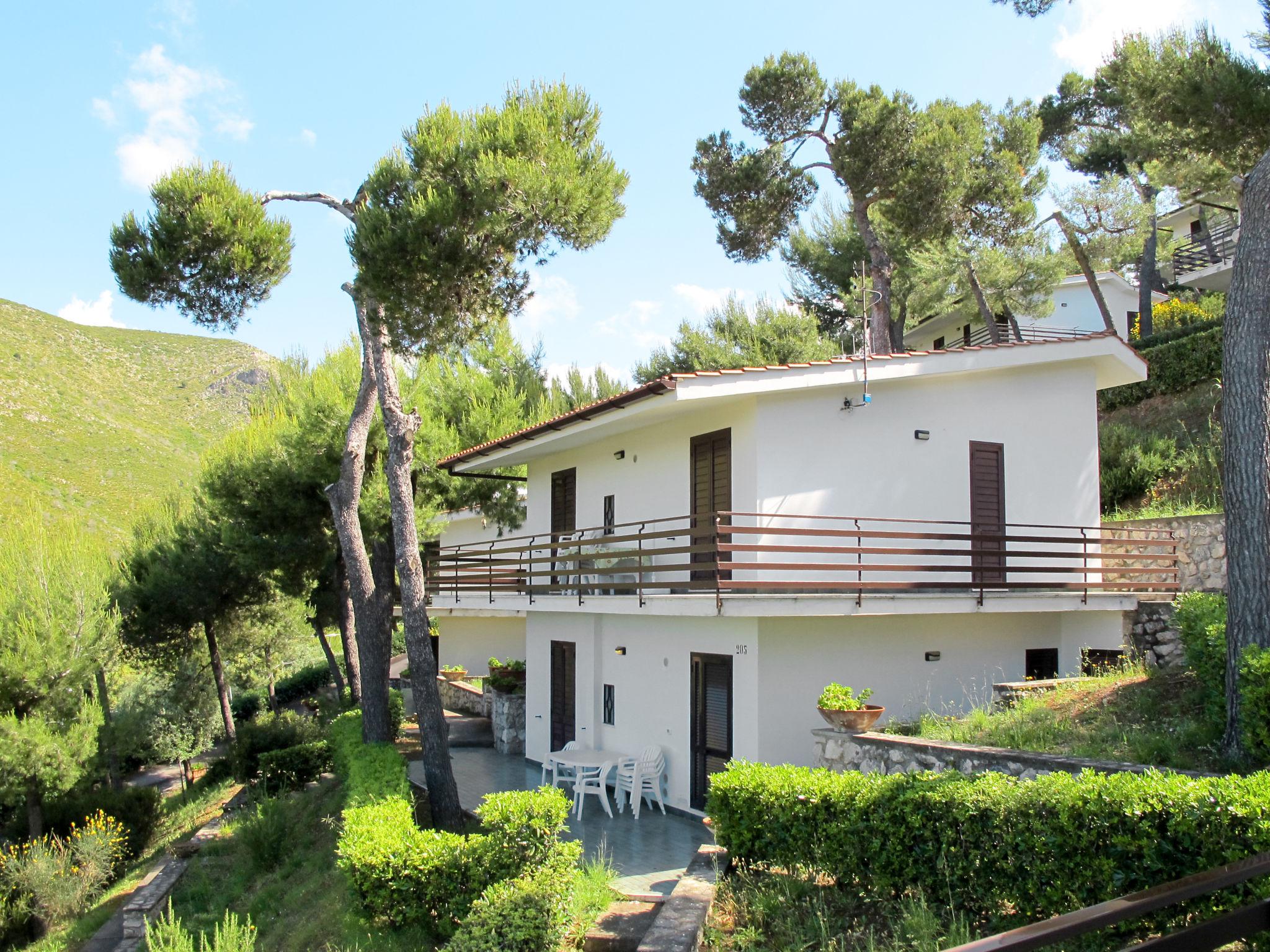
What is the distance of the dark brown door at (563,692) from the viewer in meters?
17.6

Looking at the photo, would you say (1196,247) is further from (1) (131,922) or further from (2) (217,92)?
(1) (131,922)

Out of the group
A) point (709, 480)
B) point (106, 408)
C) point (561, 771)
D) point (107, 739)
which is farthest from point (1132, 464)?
point (106, 408)

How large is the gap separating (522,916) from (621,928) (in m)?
1.01

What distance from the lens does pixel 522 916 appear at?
26.9 feet

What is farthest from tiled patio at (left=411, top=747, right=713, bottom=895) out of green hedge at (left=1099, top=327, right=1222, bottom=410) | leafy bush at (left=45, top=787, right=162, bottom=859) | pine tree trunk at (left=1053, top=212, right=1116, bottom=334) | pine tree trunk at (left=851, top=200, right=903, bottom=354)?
pine tree trunk at (left=1053, top=212, right=1116, bottom=334)

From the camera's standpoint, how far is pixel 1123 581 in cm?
1520

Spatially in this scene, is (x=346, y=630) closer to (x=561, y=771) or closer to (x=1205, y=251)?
(x=561, y=771)

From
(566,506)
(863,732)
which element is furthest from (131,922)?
(863,732)

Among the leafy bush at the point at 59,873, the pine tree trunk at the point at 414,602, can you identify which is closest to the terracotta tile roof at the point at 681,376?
the pine tree trunk at the point at 414,602

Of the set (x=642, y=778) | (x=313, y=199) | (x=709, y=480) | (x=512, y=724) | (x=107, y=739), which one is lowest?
(x=107, y=739)

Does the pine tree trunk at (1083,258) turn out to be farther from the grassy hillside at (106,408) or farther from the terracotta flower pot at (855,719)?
the grassy hillside at (106,408)

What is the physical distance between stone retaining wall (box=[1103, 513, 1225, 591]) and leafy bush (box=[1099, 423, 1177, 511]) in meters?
5.36

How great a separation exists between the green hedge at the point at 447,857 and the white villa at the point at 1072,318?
94.5 ft

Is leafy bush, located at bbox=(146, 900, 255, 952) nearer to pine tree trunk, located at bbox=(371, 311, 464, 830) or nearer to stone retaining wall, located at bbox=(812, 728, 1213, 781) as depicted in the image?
pine tree trunk, located at bbox=(371, 311, 464, 830)
